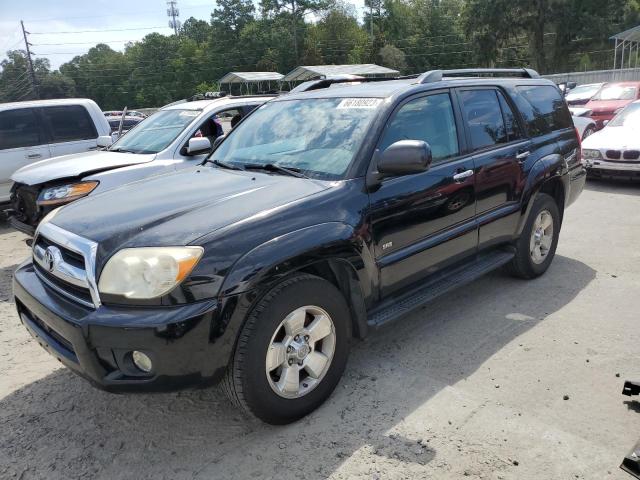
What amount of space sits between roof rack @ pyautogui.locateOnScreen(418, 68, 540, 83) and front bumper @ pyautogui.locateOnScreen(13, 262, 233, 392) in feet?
8.00

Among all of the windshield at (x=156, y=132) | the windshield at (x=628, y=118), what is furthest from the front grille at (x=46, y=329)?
the windshield at (x=628, y=118)

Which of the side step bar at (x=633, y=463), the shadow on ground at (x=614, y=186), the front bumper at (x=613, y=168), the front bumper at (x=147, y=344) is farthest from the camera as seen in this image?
the shadow on ground at (x=614, y=186)

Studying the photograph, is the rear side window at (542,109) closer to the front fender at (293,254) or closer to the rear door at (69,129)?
the front fender at (293,254)

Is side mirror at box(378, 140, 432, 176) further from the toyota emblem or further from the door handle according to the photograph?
the toyota emblem

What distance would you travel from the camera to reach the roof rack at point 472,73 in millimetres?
3881

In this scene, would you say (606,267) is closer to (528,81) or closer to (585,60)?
(528,81)

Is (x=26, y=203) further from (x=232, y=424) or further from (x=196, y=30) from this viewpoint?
(x=196, y=30)

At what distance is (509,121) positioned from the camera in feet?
14.6

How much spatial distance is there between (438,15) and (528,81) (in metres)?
81.6

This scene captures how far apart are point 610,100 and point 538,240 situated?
10907 millimetres

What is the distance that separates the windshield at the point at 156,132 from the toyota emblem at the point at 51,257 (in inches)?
140

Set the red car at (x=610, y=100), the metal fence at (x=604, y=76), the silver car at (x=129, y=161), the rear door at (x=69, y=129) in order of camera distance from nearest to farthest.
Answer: the silver car at (x=129, y=161) < the rear door at (x=69, y=129) < the red car at (x=610, y=100) < the metal fence at (x=604, y=76)

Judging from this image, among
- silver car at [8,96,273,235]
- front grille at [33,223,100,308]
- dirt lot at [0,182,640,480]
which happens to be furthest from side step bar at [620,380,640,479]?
silver car at [8,96,273,235]

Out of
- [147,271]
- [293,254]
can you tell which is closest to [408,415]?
[293,254]
